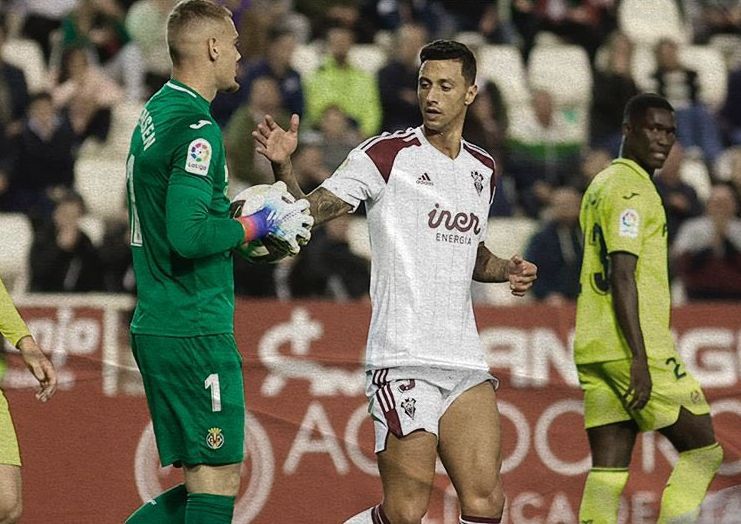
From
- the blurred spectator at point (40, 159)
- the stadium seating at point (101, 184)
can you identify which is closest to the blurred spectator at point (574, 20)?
the stadium seating at point (101, 184)

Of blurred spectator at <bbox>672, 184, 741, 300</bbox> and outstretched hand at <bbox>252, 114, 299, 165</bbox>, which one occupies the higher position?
outstretched hand at <bbox>252, 114, 299, 165</bbox>

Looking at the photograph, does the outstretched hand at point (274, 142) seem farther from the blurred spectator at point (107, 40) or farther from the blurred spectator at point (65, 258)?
the blurred spectator at point (107, 40)

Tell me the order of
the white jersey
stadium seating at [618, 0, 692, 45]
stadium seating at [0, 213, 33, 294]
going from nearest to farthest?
the white jersey < stadium seating at [0, 213, 33, 294] < stadium seating at [618, 0, 692, 45]

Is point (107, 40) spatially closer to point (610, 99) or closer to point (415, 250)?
point (610, 99)

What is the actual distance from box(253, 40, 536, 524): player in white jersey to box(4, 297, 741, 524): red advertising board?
1428mm

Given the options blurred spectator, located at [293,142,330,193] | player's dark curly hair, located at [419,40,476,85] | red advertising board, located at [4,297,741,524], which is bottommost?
red advertising board, located at [4,297,741,524]

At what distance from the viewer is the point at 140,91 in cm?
1254

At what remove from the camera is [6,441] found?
5922 mm

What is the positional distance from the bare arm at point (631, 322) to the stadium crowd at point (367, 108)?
384 centimetres

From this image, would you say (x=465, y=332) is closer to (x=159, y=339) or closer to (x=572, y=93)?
(x=159, y=339)

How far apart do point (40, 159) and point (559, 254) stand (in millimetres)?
3879

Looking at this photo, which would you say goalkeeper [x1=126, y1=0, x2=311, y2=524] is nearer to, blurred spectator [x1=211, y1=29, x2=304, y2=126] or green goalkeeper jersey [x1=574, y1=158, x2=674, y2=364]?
green goalkeeper jersey [x1=574, y1=158, x2=674, y2=364]

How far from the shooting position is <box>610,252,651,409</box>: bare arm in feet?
22.4

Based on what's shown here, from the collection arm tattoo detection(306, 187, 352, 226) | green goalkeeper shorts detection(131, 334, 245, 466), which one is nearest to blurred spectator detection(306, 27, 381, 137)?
arm tattoo detection(306, 187, 352, 226)
